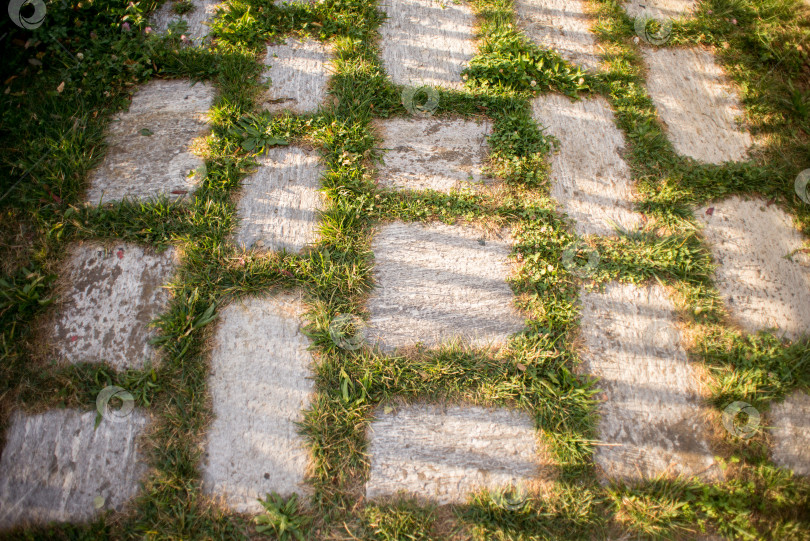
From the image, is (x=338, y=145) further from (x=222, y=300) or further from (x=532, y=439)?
(x=532, y=439)

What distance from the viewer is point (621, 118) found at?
311cm

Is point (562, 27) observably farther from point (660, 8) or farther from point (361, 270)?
point (361, 270)

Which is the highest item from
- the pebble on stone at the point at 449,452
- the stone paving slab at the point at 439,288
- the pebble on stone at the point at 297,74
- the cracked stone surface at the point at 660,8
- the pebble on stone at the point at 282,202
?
the cracked stone surface at the point at 660,8

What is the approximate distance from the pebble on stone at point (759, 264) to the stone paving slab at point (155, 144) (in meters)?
3.35

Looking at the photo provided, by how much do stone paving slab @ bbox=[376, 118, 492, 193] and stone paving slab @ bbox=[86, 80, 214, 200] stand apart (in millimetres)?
1234

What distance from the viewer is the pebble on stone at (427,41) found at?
3.21 meters

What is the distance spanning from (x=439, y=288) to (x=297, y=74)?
1913 millimetres

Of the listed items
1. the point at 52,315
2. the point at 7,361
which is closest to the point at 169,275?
the point at 52,315

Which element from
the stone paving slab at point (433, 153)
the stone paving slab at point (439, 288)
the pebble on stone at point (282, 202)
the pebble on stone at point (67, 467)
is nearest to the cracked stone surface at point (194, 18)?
the pebble on stone at point (282, 202)

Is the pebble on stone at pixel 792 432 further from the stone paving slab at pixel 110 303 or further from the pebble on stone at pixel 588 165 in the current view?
the stone paving slab at pixel 110 303

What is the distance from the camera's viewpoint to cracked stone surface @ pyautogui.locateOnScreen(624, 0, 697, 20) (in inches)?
141

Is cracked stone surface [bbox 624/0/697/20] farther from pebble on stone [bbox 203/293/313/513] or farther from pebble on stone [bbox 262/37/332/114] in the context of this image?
pebble on stone [bbox 203/293/313/513]

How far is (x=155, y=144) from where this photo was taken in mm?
2854

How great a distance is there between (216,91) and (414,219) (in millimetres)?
1693
